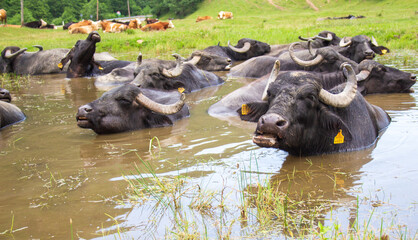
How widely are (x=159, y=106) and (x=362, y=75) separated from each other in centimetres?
385

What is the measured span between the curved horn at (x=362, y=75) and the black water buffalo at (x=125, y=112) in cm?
341

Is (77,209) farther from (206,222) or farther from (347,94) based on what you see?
(347,94)

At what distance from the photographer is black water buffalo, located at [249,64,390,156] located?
4395 mm

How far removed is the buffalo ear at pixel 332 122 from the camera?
16.0 feet

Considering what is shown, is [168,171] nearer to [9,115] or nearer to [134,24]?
[9,115]

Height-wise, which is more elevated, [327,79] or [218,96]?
[327,79]

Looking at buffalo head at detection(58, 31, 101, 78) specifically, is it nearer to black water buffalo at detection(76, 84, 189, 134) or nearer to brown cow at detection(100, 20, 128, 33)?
black water buffalo at detection(76, 84, 189, 134)

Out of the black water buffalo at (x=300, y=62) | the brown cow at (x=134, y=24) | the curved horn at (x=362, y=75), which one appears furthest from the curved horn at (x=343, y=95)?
the brown cow at (x=134, y=24)

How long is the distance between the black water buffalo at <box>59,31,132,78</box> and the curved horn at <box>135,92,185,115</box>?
661 centimetres

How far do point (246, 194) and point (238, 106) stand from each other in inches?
149

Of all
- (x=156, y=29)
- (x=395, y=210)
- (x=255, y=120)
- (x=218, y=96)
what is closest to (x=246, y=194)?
(x=395, y=210)

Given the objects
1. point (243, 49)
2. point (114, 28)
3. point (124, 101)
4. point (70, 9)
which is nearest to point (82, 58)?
point (243, 49)

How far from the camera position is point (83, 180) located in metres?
4.38

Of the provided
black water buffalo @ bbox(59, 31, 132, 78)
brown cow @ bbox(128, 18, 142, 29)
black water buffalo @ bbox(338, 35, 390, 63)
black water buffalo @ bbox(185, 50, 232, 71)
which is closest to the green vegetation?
brown cow @ bbox(128, 18, 142, 29)
